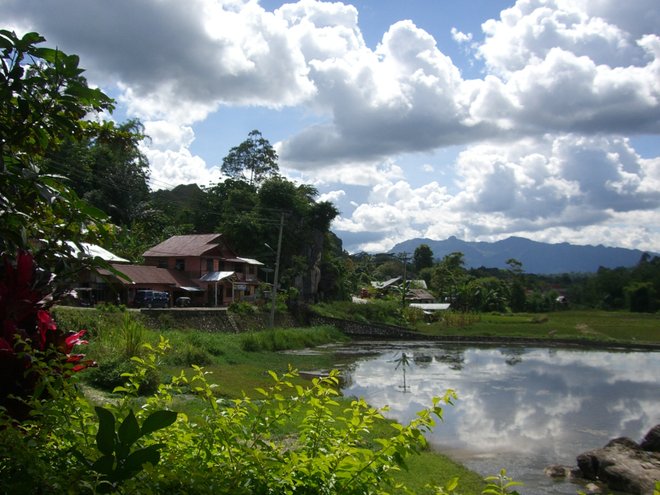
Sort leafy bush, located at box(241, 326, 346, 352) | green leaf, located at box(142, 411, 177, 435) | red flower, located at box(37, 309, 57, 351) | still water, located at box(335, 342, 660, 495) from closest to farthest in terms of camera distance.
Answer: green leaf, located at box(142, 411, 177, 435) → red flower, located at box(37, 309, 57, 351) → still water, located at box(335, 342, 660, 495) → leafy bush, located at box(241, 326, 346, 352)

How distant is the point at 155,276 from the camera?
3441 cm

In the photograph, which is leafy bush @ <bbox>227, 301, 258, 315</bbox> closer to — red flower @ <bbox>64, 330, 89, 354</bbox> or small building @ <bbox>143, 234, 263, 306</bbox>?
small building @ <bbox>143, 234, 263, 306</bbox>

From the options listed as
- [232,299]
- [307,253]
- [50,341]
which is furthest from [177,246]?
[50,341]

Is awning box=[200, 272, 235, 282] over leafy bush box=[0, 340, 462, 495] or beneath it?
over

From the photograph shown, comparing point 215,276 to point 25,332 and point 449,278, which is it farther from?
point 449,278

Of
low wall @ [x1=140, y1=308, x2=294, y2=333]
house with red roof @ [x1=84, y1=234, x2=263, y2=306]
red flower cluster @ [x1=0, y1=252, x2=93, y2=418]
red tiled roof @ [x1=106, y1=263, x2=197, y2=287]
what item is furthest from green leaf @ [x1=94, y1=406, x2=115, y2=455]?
house with red roof @ [x1=84, y1=234, x2=263, y2=306]

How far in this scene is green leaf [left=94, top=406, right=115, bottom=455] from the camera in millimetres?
1400

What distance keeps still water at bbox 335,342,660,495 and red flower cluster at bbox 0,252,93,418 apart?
1013 cm

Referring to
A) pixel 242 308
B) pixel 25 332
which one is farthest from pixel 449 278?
pixel 25 332

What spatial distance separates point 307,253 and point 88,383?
3737cm

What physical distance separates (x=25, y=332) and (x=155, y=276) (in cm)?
3359

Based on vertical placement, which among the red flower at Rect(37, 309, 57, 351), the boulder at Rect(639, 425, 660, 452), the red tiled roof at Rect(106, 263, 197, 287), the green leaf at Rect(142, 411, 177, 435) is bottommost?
the boulder at Rect(639, 425, 660, 452)

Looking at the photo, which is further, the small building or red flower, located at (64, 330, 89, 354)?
the small building

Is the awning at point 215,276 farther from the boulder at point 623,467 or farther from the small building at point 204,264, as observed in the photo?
the boulder at point 623,467
